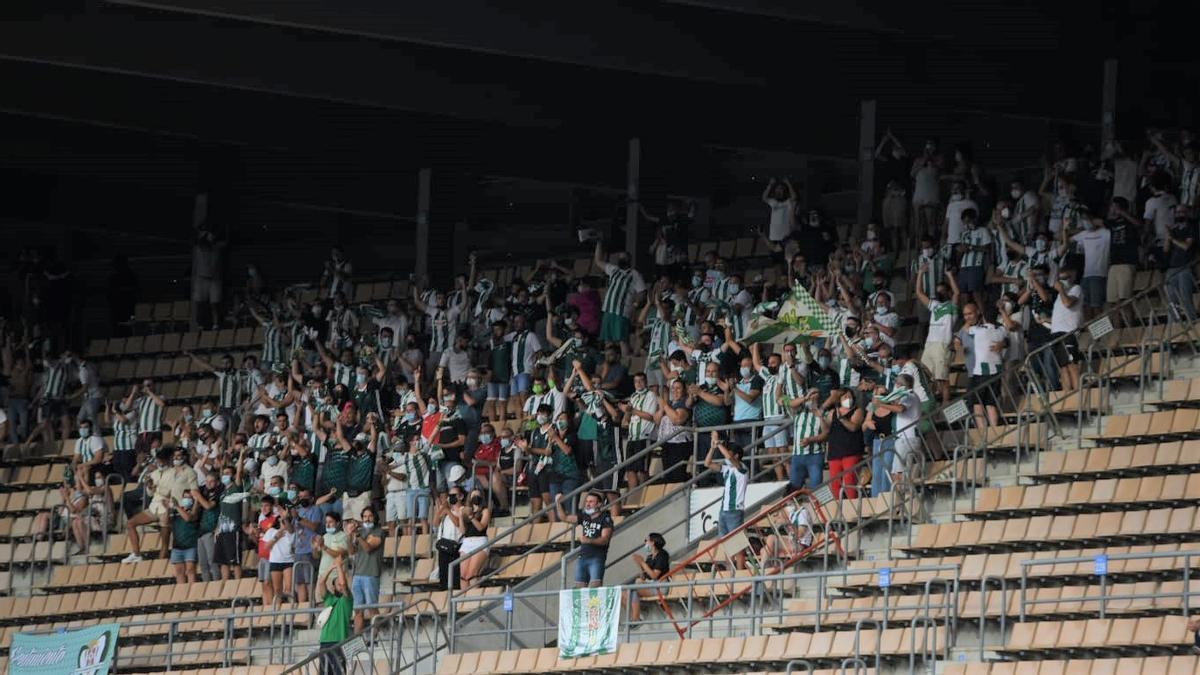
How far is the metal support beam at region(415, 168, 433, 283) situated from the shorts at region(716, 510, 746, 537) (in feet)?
39.2

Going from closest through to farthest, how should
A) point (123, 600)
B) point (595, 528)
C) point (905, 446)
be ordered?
point (905, 446)
point (595, 528)
point (123, 600)

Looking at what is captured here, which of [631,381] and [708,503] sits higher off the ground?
[631,381]

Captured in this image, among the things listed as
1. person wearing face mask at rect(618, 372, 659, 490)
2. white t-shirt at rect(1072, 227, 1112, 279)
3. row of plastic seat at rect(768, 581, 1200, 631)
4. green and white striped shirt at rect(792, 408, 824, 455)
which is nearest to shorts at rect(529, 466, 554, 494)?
person wearing face mask at rect(618, 372, 659, 490)

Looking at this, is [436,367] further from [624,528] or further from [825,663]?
[825,663]

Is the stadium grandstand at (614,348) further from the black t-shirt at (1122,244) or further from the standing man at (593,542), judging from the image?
the black t-shirt at (1122,244)

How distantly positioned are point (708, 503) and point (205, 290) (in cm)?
1382

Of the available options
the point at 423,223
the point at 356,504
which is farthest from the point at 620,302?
the point at 423,223

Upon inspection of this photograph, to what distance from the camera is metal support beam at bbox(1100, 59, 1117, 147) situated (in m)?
26.6

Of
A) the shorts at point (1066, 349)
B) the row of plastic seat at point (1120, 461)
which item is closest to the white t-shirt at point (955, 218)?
the shorts at point (1066, 349)

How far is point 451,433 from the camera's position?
2445 centimetres

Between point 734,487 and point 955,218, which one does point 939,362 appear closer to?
point 734,487

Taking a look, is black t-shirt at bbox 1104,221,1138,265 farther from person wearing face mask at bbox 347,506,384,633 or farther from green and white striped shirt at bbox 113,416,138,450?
green and white striped shirt at bbox 113,416,138,450

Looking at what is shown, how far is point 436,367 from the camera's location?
2761 centimetres

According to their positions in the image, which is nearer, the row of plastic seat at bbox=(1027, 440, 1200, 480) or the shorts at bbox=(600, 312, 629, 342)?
the row of plastic seat at bbox=(1027, 440, 1200, 480)
